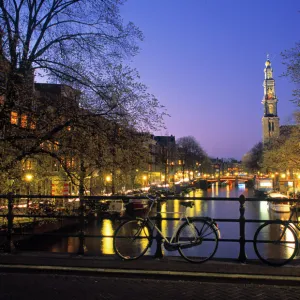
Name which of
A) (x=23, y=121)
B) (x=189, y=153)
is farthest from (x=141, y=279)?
(x=189, y=153)

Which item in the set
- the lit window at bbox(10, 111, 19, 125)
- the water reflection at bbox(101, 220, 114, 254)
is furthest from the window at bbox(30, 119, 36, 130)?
the water reflection at bbox(101, 220, 114, 254)

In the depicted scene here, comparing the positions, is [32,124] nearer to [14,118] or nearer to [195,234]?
[14,118]

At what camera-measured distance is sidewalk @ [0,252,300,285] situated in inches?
256

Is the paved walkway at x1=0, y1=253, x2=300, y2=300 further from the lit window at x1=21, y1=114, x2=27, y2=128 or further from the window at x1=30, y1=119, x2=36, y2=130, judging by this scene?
the lit window at x1=21, y1=114, x2=27, y2=128

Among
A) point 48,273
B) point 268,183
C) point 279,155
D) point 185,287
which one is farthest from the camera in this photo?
point 268,183

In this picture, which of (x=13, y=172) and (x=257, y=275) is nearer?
(x=257, y=275)

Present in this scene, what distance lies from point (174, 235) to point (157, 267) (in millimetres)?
858

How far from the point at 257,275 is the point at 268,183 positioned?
252 ft

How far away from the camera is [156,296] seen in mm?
5664

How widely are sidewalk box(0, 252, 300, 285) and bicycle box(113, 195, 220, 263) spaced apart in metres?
0.22

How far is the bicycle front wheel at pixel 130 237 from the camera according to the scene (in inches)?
300

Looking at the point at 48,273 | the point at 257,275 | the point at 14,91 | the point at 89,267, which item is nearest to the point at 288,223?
the point at 257,275

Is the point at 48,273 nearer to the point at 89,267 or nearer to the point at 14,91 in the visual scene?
the point at 89,267

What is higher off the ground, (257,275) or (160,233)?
(160,233)
